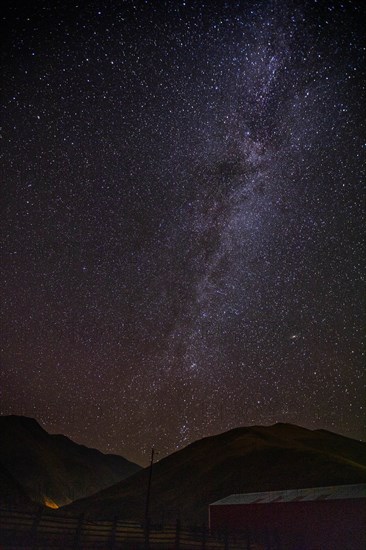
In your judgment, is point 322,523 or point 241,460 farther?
point 241,460

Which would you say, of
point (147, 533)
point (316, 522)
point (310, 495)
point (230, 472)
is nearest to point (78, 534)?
point (147, 533)

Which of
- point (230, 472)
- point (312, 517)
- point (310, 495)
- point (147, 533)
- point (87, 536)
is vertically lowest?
point (87, 536)

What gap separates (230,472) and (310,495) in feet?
270

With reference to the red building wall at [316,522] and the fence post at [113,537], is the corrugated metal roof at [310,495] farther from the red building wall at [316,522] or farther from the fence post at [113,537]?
the fence post at [113,537]

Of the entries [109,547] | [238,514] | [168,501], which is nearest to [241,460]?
[168,501]

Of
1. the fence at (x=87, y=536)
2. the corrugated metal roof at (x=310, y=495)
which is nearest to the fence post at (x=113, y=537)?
the fence at (x=87, y=536)

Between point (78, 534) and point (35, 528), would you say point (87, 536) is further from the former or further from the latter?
point (35, 528)

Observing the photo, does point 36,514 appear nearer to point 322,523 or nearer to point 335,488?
point 322,523

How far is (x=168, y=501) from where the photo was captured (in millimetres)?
94875

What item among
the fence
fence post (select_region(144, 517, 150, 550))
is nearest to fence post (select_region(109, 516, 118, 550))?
the fence

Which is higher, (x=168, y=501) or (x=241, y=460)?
(x=241, y=460)

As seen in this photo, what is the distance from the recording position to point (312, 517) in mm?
28656

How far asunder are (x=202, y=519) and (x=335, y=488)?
161 feet

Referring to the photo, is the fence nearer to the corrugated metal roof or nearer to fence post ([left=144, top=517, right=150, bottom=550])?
fence post ([left=144, top=517, right=150, bottom=550])
